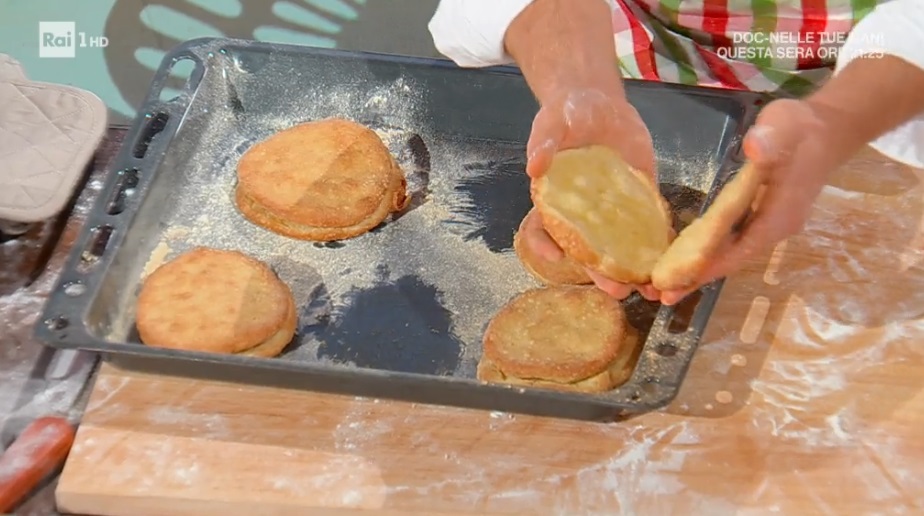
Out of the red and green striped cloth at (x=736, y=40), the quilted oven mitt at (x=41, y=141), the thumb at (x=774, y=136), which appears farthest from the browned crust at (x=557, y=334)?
the quilted oven mitt at (x=41, y=141)

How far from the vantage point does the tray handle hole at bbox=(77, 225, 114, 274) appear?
49.8 inches

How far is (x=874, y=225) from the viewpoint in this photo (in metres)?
1.48

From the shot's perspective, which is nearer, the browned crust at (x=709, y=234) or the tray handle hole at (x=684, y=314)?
the browned crust at (x=709, y=234)

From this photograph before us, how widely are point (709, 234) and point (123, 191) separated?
897mm

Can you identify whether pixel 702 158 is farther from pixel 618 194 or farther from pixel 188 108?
pixel 188 108

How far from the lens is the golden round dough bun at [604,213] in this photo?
1152 millimetres

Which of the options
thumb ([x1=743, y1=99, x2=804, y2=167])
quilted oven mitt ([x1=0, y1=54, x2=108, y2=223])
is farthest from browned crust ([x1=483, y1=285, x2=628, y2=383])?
quilted oven mitt ([x1=0, y1=54, x2=108, y2=223])

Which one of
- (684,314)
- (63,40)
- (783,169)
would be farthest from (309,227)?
(63,40)

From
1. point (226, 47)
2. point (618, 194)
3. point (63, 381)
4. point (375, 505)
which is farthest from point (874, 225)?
point (63, 381)

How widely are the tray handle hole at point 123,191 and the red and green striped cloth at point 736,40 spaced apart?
33.9 inches

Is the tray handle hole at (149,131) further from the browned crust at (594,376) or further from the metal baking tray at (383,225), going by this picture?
the browned crust at (594,376)

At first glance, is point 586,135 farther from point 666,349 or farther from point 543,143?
point 666,349

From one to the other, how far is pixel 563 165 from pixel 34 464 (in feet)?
2.72

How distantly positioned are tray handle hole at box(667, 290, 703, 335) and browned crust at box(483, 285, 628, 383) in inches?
3.6
